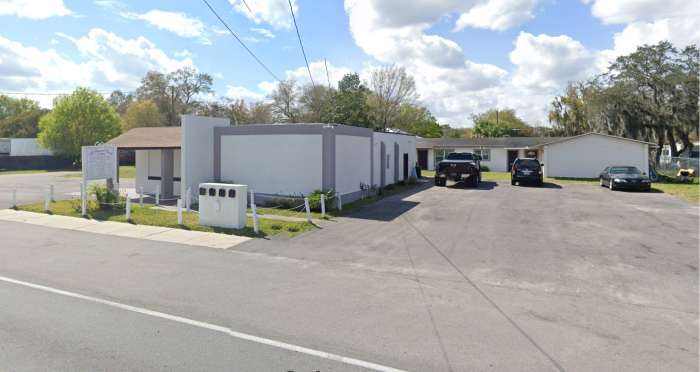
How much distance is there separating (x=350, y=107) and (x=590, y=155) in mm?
22016

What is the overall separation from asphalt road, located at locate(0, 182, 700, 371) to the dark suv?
42.9 feet

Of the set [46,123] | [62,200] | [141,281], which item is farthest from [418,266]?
[46,123]

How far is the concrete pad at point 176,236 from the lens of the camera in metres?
11.2

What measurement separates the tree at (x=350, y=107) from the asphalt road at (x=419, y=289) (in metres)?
30.7

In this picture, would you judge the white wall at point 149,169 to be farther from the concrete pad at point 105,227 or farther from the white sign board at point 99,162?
the concrete pad at point 105,227

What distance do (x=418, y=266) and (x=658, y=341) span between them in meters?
4.25

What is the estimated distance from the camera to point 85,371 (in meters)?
4.23

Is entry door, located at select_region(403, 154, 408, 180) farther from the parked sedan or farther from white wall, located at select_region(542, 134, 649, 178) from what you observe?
white wall, located at select_region(542, 134, 649, 178)

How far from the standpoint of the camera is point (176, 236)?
11578 mm

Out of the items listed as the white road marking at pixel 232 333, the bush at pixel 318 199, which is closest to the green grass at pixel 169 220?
the bush at pixel 318 199

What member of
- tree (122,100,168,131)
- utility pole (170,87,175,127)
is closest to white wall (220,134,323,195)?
tree (122,100,168,131)

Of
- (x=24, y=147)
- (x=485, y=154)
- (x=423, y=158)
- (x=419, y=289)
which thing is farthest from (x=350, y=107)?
(x=24, y=147)

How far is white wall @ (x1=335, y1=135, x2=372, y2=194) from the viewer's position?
55.7 feet

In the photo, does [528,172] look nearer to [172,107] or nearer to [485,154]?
[485,154]
